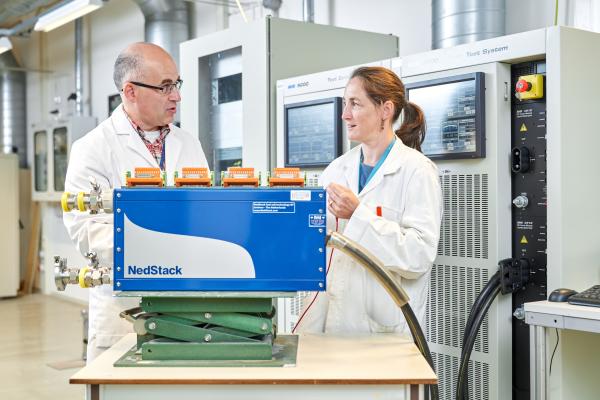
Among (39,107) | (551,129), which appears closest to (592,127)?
(551,129)

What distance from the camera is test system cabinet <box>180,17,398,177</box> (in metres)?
3.29

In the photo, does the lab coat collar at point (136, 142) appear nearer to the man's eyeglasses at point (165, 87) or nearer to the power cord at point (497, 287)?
the man's eyeglasses at point (165, 87)

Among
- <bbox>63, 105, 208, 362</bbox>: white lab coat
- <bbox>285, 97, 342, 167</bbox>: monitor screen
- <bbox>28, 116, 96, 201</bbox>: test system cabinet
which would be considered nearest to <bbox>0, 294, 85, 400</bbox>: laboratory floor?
<bbox>28, 116, 96, 201</bbox>: test system cabinet

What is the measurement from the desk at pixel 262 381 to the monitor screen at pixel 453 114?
42.9 inches

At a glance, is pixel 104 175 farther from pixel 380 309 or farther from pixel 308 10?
pixel 308 10

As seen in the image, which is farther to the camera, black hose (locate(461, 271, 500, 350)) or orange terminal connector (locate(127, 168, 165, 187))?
black hose (locate(461, 271, 500, 350))

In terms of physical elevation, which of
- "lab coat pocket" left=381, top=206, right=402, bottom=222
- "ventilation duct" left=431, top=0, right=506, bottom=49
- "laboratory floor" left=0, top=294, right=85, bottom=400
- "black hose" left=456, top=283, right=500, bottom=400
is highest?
"ventilation duct" left=431, top=0, right=506, bottom=49

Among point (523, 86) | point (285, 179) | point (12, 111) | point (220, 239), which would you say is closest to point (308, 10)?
point (523, 86)

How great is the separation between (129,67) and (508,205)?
1304 millimetres

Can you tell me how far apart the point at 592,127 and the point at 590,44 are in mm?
267

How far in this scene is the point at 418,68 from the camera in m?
2.55

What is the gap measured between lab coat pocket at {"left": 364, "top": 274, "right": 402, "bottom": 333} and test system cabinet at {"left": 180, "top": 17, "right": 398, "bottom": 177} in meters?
1.42

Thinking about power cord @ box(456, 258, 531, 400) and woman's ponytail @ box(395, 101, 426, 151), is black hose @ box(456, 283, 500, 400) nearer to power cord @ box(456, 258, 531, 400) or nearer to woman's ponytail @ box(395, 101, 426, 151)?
power cord @ box(456, 258, 531, 400)

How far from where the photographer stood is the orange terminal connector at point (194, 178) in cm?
150
